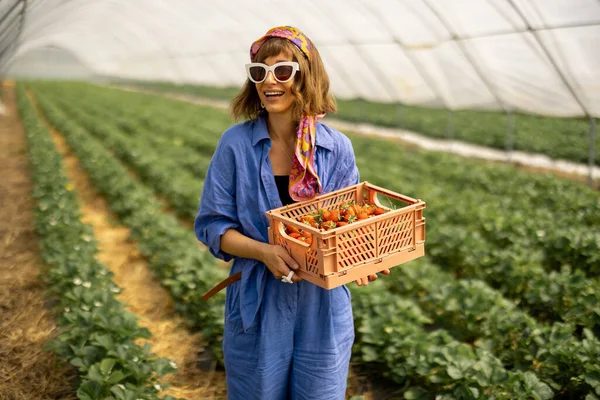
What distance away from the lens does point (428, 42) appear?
10219mm

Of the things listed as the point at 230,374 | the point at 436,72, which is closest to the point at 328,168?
the point at 230,374

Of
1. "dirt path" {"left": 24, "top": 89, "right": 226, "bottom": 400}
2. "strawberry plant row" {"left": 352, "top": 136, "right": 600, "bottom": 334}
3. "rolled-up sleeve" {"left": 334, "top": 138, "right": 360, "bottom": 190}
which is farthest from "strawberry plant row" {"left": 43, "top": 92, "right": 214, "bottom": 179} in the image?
"rolled-up sleeve" {"left": 334, "top": 138, "right": 360, "bottom": 190}

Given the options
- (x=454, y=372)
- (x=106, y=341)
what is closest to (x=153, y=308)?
(x=106, y=341)

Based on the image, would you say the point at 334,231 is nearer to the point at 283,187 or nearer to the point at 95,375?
the point at 283,187

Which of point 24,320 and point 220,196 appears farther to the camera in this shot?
point 24,320

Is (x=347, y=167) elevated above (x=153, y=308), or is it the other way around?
(x=347, y=167)

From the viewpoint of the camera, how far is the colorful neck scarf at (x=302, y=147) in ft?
6.29

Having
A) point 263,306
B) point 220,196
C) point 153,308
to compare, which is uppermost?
point 220,196

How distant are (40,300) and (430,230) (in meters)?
3.54

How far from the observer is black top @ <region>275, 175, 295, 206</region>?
2.03m

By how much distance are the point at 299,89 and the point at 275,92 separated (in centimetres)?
8

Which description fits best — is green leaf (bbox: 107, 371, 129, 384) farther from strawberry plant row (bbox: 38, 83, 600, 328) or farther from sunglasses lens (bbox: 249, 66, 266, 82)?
strawberry plant row (bbox: 38, 83, 600, 328)

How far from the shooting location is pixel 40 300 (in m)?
4.30

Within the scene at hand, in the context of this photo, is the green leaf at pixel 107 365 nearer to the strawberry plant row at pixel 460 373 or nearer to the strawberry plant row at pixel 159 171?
A: the strawberry plant row at pixel 460 373
